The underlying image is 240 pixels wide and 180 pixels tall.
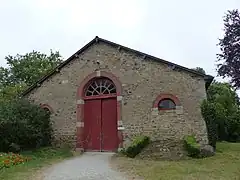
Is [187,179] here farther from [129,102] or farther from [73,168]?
[129,102]

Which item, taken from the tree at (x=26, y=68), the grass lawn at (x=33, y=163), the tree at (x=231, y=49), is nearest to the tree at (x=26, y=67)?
the tree at (x=26, y=68)

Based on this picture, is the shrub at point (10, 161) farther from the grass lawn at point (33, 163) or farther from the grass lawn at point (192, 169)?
the grass lawn at point (192, 169)

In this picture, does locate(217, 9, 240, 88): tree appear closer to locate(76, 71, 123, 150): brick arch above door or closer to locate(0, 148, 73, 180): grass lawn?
locate(76, 71, 123, 150): brick arch above door

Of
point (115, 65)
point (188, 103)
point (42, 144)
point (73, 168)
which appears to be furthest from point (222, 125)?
point (73, 168)

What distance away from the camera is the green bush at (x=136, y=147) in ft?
45.5

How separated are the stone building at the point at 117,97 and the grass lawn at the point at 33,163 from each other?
1434 mm

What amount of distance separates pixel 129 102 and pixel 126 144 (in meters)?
2.26

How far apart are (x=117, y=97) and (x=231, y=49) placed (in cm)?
646

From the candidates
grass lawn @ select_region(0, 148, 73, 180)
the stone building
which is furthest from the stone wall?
grass lawn @ select_region(0, 148, 73, 180)

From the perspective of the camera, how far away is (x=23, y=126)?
15453 mm

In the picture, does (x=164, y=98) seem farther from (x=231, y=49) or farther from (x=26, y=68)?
(x=26, y=68)

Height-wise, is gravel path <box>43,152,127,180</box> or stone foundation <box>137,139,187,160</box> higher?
stone foundation <box>137,139,187,160</box>

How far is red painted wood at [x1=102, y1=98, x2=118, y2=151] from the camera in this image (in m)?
16.1

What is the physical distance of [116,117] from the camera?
1623 cm
